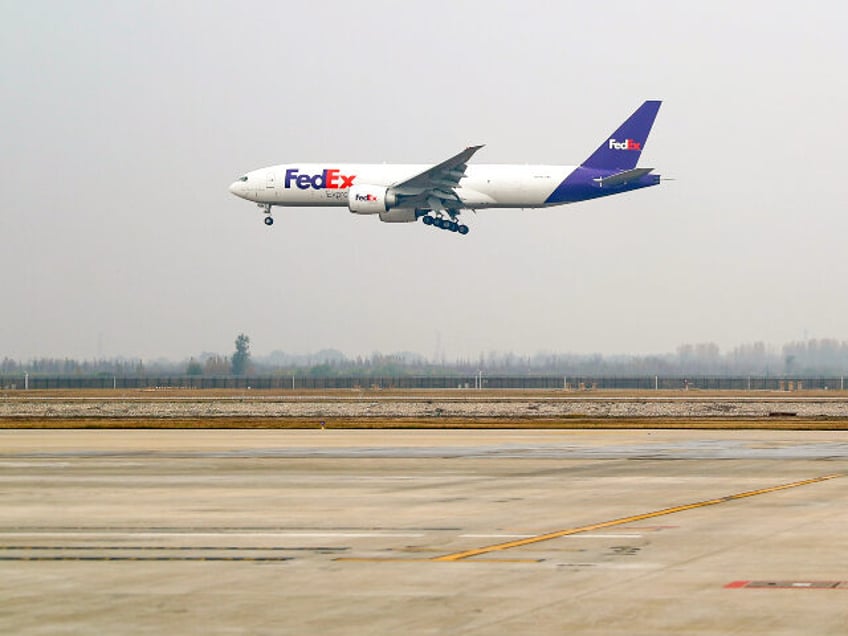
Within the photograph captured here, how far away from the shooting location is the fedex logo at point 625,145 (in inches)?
3812

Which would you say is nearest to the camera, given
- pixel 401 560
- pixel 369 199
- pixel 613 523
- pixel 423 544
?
pixel 401 560

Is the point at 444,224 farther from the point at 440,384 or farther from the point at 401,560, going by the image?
the point at 401,560

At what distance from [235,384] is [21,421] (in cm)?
7559

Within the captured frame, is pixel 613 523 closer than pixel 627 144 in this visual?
Yes

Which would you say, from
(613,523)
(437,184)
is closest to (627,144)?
(437,184)

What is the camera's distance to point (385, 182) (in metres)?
90.5

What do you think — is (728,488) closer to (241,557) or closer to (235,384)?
(241,557)

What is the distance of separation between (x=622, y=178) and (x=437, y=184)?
38.8 ft

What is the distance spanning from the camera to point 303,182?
91.6m

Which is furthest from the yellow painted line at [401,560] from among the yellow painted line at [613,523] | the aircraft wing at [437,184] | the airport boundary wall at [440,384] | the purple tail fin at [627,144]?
the airport boundary wall at [440,384]

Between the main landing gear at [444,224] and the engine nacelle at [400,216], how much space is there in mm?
729

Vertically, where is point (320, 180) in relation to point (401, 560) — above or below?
above

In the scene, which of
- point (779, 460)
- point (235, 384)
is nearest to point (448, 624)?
point (779, 460)

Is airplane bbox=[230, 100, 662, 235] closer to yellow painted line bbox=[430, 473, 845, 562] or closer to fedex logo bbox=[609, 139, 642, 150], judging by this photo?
fedex logo bbox=[609, 139, 642, 150]
